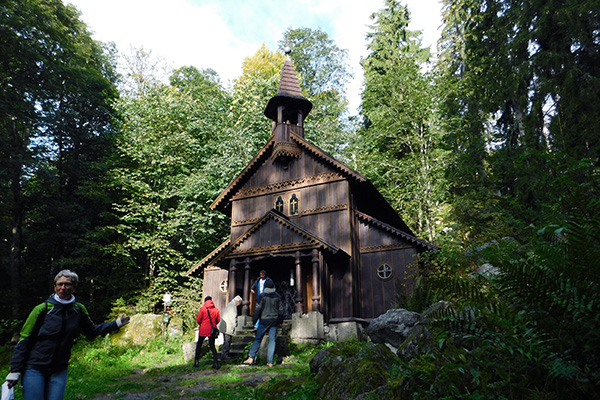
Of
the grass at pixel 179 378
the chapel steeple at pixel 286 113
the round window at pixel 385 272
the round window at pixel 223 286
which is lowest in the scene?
the grass at pixel 179 378

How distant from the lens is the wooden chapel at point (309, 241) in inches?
632

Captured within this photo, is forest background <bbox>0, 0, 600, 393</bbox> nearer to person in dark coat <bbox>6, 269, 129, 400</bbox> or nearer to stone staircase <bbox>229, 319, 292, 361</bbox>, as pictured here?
stone staircase <bbox>229, 319, 292, 361</bbox>

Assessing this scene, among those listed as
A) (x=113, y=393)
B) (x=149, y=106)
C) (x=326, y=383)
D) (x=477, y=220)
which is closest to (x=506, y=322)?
(x=326, y=383)

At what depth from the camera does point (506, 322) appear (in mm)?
3207

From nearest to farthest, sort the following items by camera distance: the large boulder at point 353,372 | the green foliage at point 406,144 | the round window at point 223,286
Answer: the large boulder at point 353,372 → the round window at point 223,286 → the green foliage at point 406,144

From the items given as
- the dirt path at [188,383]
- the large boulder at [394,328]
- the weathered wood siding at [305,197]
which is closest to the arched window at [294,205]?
the weathered wood siding at [305,197]

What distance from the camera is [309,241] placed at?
51.4 ft

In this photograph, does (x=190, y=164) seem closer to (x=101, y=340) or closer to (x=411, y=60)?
(x=101, y=340)

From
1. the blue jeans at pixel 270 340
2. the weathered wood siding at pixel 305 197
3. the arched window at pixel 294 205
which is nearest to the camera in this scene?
the blue jeans at pixel 270 340

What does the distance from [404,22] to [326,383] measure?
31555mm

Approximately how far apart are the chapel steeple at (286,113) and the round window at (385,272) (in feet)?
20.8

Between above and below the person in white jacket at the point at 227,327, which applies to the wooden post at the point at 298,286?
above

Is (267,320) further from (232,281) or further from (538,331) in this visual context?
(538,331)

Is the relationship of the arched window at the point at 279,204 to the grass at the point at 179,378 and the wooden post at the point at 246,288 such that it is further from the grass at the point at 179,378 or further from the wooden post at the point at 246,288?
the grass at the point at 179,378
